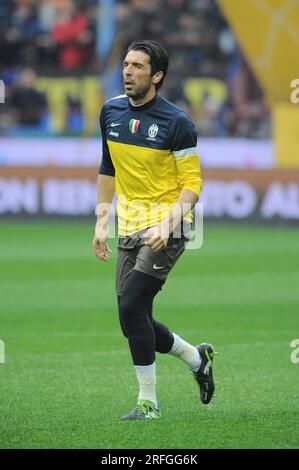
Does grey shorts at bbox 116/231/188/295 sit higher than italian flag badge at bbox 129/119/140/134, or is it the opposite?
italian flag badge at bbox 129/119/140/134

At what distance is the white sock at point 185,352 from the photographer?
24.0 ft

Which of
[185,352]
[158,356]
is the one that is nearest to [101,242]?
[185,352]

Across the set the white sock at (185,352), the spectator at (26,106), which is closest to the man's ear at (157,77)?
the white sock at (185,352)

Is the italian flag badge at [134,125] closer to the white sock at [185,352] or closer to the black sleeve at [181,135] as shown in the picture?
the black sleeve at [181,135]

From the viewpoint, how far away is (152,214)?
6.96 metres

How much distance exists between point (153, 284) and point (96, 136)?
663 inches

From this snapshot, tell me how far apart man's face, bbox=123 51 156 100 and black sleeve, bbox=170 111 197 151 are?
306 mm

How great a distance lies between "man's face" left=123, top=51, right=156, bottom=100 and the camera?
6.83 m

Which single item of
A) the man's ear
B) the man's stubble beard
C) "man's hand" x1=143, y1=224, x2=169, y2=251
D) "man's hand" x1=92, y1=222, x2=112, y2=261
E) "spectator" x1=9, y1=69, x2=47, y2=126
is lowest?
"spectator" x1=9, y1=69, x2=47, y2=126

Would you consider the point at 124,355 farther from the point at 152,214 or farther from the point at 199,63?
the point at 199,63

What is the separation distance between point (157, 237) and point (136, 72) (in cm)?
106

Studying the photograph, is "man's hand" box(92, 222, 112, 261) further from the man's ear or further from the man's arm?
the man's ear

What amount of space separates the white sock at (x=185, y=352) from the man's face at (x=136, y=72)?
168cm
